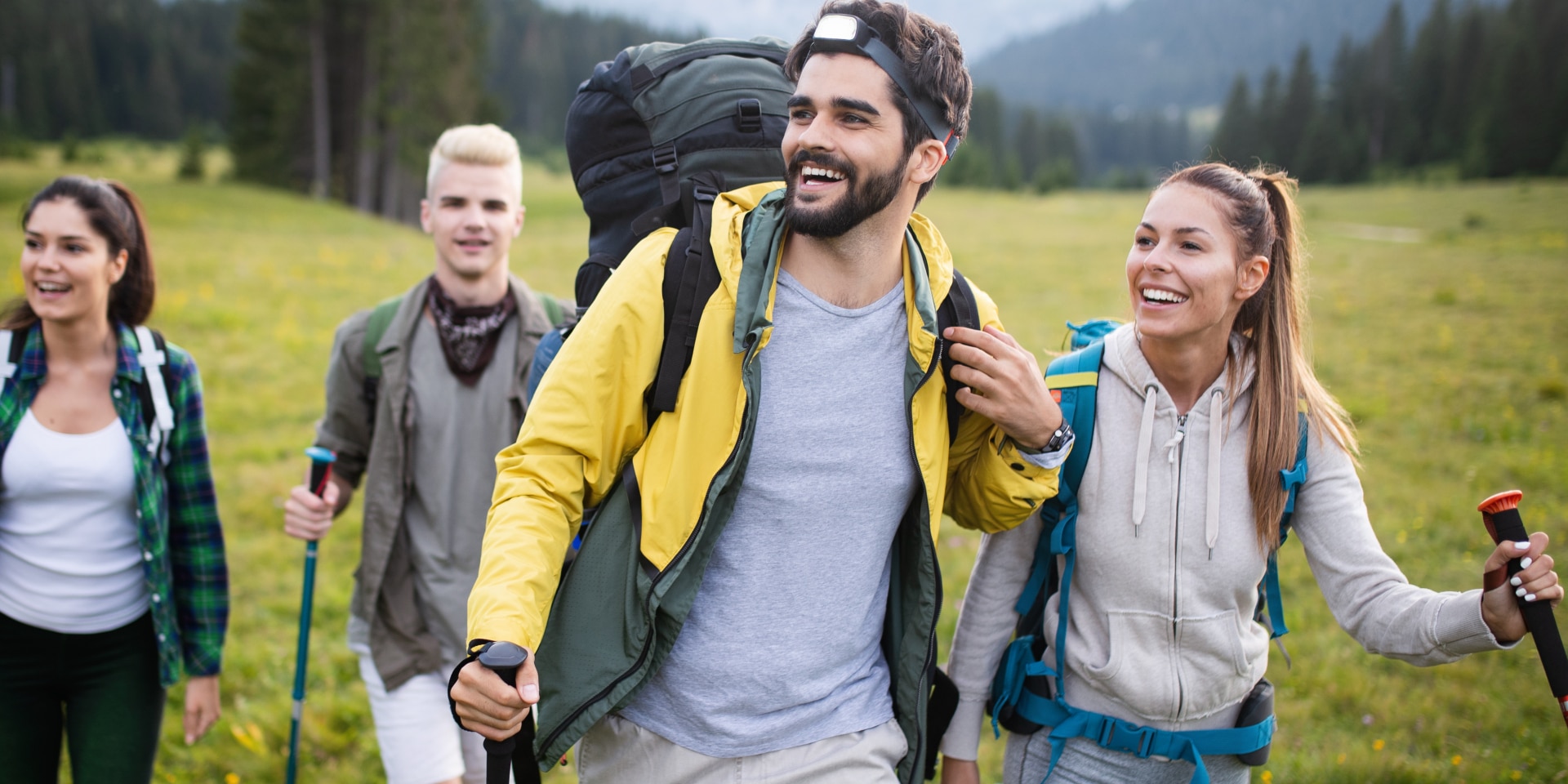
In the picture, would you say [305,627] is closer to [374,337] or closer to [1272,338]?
[374,337]

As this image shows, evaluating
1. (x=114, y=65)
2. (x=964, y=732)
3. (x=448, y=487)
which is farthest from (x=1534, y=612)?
(x=114, y=65)

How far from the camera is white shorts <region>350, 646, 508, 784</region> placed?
412 centimetres

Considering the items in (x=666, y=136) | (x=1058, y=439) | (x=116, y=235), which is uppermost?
(x=666, y=136)

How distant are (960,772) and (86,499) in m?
3.57

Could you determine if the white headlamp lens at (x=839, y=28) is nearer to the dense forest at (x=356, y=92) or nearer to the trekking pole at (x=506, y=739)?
the trekking pole at (x=506, y=739)

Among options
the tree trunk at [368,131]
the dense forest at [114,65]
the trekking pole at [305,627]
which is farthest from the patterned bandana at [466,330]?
the dense forest at [114,65]

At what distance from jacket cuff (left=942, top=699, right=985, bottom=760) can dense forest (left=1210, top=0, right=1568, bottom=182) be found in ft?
258

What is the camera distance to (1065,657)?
3.38m

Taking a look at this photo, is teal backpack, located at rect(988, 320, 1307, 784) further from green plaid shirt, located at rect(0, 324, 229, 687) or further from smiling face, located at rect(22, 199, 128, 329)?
smiling face, located at rect(22, 199, 128, 329)

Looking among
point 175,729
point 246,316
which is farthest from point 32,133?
point 175,729

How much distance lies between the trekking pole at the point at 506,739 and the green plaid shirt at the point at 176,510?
6.85 ft

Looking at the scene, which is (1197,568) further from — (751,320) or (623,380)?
(623,380)

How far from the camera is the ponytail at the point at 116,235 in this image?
13.3ft

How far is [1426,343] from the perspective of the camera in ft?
54.6
